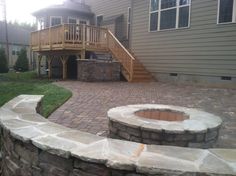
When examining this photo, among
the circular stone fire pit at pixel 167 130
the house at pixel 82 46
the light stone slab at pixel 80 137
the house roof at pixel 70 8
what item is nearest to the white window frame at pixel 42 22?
the house roof at pixel 70 8

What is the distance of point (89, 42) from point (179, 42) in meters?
4.32

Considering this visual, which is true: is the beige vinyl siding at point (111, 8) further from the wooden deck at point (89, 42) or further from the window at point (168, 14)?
the window at point (168, 14)

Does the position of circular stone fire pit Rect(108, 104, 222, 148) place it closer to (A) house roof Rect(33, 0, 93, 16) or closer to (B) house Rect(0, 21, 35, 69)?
(A) house roof Rect(33, 0, 93, 16)

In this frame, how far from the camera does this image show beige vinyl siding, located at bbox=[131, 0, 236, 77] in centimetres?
855

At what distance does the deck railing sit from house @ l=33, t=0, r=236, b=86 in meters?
0.04

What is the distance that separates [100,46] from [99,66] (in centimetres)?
180

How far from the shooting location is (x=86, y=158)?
193 cm

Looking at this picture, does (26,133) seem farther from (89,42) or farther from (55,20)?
(55,20)

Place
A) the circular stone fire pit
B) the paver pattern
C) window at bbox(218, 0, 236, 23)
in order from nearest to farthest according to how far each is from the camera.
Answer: the circular stone fire pit, the paver pattern, window at bbox(218, 0, 236, 23)

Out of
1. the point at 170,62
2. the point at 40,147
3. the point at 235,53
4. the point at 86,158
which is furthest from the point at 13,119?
the point at 170,62

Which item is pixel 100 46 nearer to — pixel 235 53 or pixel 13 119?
pixel 235 53

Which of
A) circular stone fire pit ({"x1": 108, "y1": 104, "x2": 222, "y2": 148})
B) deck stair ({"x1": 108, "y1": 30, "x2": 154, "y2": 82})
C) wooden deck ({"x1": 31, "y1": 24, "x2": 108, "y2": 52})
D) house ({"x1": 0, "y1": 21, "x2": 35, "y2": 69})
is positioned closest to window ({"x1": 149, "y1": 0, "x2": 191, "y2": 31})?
deck stair ({"x1": 108, "y1": 30, "x2": 154, "y2": 82})

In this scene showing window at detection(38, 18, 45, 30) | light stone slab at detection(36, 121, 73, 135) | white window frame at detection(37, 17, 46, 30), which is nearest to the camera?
light stone slab at detection(36, 121, 73, 135)

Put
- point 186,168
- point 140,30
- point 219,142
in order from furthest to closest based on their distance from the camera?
point 140,30
point 219,142
point 186,168
